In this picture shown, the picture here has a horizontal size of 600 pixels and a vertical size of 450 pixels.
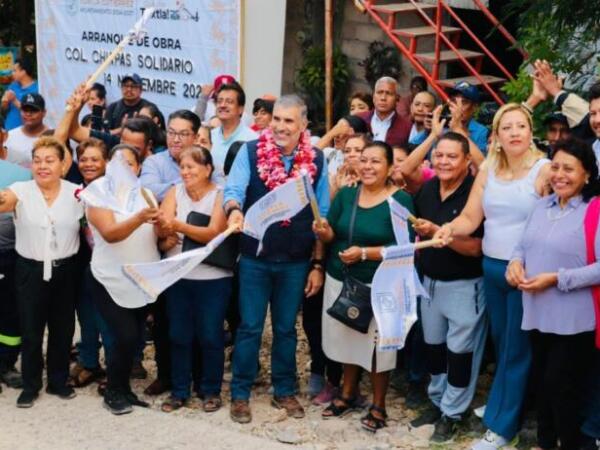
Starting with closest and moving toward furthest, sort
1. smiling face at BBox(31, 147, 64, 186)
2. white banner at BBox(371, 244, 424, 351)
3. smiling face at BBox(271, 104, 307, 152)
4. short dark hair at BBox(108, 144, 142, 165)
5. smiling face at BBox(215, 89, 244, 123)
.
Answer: white banner at BBox(371, 244, 424, 351), smiling face at BBox(271, 104, 307, 152), smiling face at BBox(31, 147, 64, 186), short dark hair at BBox(108, 144, 142, 165), smiling face at BBox(215, 89, 244, 123)

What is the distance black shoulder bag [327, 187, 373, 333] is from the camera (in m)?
6.12

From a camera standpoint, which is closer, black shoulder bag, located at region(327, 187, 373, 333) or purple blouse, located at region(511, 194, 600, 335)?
purple blouse, located at region(511, 194, 600, 335)

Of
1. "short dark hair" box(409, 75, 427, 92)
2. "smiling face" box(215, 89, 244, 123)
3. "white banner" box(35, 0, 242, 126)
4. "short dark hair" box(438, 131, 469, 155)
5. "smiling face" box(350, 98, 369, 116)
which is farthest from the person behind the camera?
"white banner" box(35, 0, 242, 126)

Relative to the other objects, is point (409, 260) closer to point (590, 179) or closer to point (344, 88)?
point (590, 179)

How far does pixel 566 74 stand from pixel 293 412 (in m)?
3.46


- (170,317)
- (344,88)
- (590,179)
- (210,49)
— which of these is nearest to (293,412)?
(170,317)

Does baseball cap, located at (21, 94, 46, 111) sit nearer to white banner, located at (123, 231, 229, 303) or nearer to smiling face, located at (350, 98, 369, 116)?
smiling face, located at (350, 98, 369, 116)

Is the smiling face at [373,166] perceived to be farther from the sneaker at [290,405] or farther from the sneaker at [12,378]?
the sneaker at [12,378]

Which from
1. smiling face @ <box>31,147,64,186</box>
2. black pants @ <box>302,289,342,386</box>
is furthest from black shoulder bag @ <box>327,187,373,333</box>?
smiling face @ <box>31,147,64,186</box>

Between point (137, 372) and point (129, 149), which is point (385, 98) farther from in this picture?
point (137, 372)

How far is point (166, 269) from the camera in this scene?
20.2 feet

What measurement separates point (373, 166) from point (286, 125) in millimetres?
610

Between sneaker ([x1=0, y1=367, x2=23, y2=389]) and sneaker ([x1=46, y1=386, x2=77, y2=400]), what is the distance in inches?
11.6

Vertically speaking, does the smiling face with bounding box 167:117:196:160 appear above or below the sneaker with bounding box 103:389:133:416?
above
